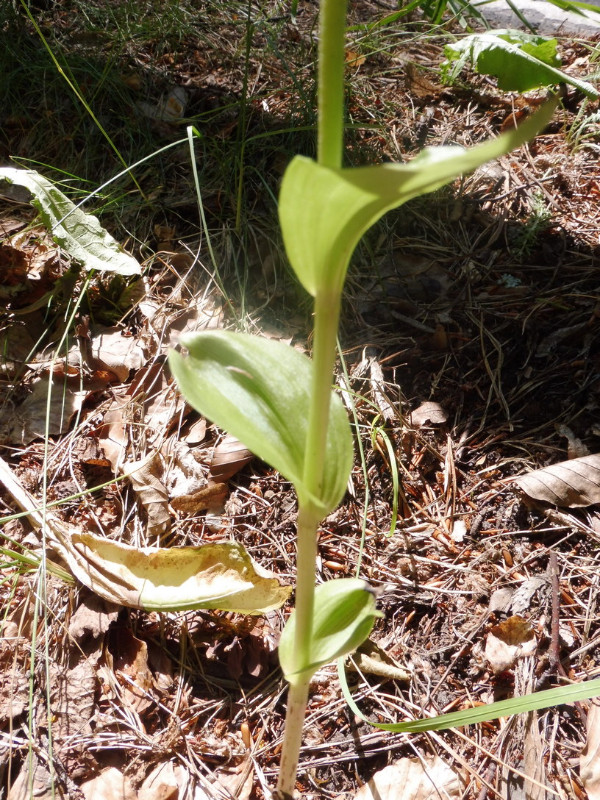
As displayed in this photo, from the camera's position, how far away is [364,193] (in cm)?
57

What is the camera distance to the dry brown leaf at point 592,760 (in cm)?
110

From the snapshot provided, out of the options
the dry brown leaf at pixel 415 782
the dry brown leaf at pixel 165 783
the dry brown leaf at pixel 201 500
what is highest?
the dry brown leaf at pixel 201 500

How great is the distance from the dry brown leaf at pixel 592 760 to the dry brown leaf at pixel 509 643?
16cm

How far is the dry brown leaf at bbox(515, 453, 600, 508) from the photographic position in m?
1.47

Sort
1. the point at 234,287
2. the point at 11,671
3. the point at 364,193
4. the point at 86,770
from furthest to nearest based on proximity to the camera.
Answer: the point at 234,287
the point at 11,671
the point at 86,770
the point at 364,193

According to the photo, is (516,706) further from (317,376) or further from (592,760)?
(317,376)

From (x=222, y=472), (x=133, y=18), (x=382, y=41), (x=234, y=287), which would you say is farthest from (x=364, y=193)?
(x=133, y=18)

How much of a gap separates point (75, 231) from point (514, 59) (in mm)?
1541

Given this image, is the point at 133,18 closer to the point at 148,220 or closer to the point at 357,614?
the point at 148,220

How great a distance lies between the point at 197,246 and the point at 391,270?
62 cm

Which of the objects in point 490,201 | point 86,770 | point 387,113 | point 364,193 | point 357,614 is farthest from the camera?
point 387,113

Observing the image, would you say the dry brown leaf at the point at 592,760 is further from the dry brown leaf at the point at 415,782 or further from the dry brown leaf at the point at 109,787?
the dry brown leaf at the point at 109,787

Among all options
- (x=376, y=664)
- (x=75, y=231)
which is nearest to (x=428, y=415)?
(x=376, y=664)

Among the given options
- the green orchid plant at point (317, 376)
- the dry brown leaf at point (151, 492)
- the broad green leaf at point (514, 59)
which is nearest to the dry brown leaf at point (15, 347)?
the dry brown leaf at point (151, 492)
